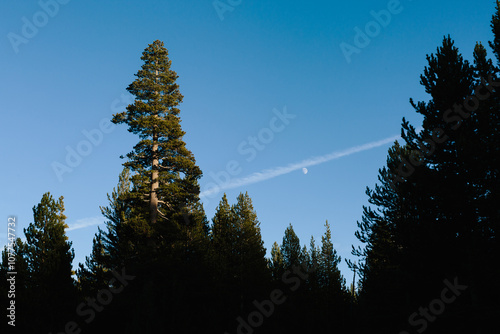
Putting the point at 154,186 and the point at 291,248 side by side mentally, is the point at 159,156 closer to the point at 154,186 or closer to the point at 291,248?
the point at 154,186

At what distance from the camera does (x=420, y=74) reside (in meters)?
15.7

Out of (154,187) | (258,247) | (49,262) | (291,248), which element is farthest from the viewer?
(291,248)

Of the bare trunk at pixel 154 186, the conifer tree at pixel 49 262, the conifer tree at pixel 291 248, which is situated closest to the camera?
the conifer tree at pixel 49 262

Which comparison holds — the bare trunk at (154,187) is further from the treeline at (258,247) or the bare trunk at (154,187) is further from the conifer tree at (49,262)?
the conifer tree at (49,262)

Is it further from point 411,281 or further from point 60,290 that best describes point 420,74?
point 60,290

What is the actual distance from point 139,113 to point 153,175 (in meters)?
4.72

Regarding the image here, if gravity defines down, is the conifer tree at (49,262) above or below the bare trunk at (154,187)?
below

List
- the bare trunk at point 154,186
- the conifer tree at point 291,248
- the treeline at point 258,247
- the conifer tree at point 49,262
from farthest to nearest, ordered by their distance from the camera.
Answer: the conifer tree at point 291,248
the bare trunk at point 154,186
the conifer tree at point 49,262
the treeline at point 258,247

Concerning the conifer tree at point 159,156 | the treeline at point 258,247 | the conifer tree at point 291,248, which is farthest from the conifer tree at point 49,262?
the conifer tree at point 291,248

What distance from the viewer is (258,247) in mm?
30016

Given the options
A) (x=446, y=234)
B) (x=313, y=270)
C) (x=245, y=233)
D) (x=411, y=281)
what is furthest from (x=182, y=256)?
(x=313, y=270)

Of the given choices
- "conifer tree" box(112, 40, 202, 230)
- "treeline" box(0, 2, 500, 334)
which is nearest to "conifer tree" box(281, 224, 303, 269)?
"treeline" box(0, 2, 500, 334)

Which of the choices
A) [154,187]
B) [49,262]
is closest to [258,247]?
[154,187]

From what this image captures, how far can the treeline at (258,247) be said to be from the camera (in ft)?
43.4
